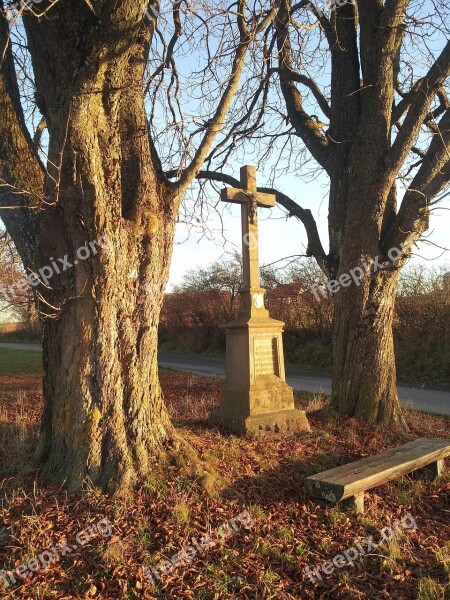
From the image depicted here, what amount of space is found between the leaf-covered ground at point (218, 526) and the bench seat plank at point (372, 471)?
0.21m

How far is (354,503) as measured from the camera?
437 cm

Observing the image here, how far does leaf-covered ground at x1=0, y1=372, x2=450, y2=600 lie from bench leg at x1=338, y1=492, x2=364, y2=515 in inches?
3.7

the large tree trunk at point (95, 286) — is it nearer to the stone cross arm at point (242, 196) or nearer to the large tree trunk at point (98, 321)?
the large tree trunk at point (98, 321)

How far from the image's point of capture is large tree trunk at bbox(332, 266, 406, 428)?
7.11 metres

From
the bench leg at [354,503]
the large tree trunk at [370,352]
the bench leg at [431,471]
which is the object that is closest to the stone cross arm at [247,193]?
the large tree trunk at [370,352]

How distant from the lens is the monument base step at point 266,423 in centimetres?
609

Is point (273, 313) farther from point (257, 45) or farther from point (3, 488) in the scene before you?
point (3, 488)

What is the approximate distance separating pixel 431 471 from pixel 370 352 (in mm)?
1927

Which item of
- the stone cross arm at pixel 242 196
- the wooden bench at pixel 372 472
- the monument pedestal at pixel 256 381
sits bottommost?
the wooden bench at pixel 372 472

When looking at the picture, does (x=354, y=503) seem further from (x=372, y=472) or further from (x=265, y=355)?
(x=265, y=355)

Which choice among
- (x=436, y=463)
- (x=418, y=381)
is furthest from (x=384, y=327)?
(x=418, y=381)

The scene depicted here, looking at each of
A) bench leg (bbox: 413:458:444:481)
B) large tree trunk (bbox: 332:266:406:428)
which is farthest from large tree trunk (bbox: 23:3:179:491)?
large tree trunk (bbox: 332:266:406:428)

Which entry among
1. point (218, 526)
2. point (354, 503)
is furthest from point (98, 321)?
point (354, 503)

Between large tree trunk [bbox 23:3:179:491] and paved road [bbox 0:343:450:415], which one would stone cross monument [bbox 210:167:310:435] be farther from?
paved road [bbox 0:343:450:415]
